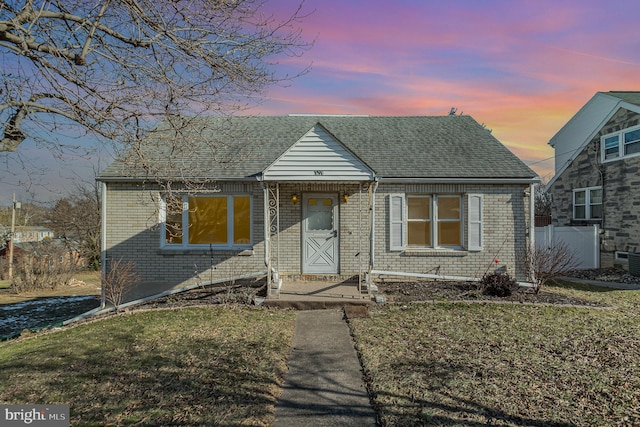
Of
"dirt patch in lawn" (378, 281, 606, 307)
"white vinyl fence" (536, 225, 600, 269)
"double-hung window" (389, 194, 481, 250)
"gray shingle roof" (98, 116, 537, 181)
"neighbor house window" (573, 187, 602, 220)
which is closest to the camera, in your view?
"dirt patch in lawn" (378, 281, 606, 307)

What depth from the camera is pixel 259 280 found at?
423 inches

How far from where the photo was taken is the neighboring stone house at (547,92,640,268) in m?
14.4

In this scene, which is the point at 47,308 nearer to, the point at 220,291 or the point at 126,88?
the point at 220,291

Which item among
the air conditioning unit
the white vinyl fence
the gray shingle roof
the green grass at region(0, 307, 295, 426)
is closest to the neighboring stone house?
the white vinyl fence

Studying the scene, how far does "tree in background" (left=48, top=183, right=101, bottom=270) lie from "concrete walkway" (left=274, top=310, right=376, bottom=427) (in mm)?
22499

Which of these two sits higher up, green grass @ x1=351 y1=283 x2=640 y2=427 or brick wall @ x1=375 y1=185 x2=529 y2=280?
brick wall @ x1=375 y1=185 x2=529 y2=280

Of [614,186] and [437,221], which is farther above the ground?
[614,186]

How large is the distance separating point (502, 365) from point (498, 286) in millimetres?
4690

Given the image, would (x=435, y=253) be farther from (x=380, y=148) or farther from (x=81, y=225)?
(x=81, y=225)

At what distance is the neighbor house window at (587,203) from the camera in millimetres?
16245

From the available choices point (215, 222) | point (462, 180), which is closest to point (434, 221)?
point (462, 180)

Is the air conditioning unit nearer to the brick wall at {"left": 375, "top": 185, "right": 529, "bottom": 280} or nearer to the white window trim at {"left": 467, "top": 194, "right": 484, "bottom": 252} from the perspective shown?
the brick wall at {"left": 375, "top": 185, "right": 529, "bottom": 280}

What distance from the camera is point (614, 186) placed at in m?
15.2

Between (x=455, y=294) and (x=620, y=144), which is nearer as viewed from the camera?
(x=455, y=294)
